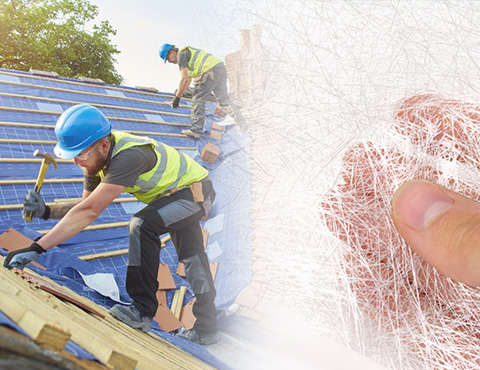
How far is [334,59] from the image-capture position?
48.3 inches

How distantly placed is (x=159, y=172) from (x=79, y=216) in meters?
0.50

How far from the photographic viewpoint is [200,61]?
4.27 meters

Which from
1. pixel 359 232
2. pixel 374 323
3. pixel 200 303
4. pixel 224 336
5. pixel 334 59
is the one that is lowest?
pixel 224 336

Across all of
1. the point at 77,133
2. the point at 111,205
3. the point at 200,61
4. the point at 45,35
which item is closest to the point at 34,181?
the point at 111,205

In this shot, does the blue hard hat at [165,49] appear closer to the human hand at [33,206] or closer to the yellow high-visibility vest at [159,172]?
the yellow high-visibility vest at [159,172]

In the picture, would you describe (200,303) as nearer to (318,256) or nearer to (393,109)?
(318,256)

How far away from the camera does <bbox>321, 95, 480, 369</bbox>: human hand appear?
113 cm

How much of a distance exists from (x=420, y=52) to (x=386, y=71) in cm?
14

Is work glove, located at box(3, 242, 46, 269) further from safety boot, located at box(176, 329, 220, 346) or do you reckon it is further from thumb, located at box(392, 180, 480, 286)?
thumb, located at box(392, 180, 480, 286)

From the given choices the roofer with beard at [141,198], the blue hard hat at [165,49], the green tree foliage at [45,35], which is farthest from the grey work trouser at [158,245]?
the green tree foliage at [45,35]

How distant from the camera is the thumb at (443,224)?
0.95 meters

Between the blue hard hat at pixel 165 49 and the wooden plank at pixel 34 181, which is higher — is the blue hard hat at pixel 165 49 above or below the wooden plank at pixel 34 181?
above

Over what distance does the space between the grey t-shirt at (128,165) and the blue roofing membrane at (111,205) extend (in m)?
0.52

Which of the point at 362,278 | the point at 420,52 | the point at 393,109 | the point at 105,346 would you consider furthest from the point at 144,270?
the point at 420,52
